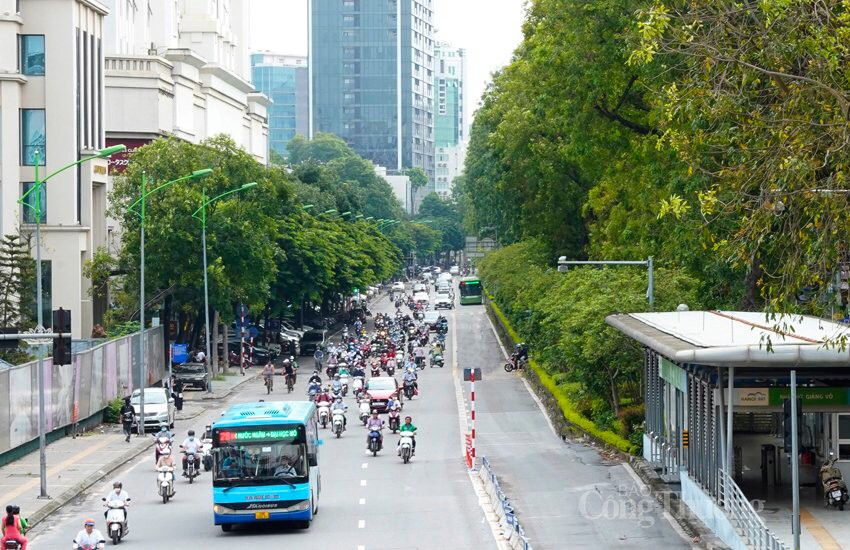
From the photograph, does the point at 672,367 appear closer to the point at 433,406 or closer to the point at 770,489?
the point at 770,489

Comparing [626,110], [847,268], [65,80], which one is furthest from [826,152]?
[65,80]

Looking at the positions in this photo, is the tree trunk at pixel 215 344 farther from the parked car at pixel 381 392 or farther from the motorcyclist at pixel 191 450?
the motorcyclist at pixel 191 450

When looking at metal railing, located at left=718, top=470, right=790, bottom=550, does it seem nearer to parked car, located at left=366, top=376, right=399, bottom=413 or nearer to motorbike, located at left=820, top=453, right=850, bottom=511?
motorbike, located at left=820, top=453, right=850, bottom=511

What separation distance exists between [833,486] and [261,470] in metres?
10.1

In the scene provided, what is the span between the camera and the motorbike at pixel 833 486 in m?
23.5

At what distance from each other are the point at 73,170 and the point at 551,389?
2363 cm

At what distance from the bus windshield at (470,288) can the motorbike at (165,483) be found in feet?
295

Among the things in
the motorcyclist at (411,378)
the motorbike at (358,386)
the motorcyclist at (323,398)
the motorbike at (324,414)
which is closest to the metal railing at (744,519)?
the motorbike at (324,414)

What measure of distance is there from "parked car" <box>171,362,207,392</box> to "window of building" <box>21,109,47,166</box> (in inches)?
420

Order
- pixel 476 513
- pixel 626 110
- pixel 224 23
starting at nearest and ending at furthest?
pixel 476 513 → pixel 626 110 → pixel 224 23

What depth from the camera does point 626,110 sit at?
45875mm

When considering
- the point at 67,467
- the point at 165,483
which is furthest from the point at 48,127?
the point at 165,483

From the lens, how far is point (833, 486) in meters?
23.6

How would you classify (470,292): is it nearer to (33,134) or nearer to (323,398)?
(33,134)
